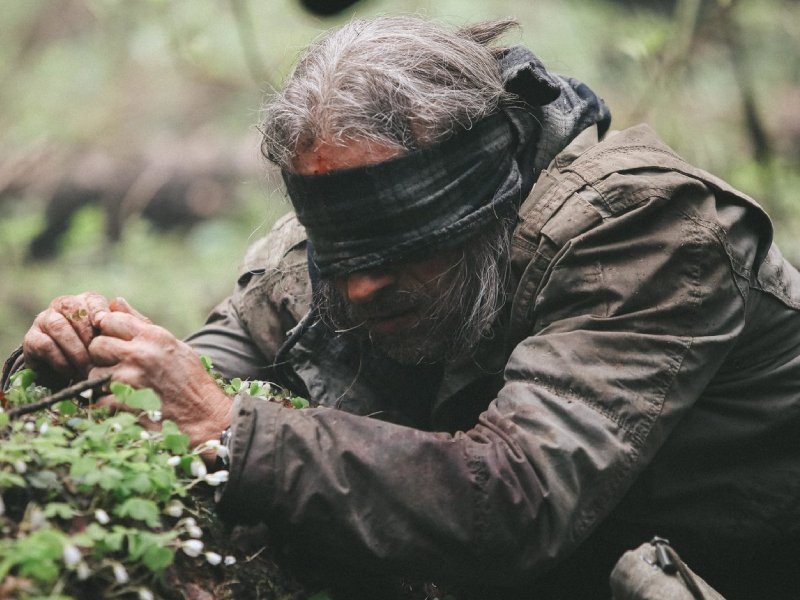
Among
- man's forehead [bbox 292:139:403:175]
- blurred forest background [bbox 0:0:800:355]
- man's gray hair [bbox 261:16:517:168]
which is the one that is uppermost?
man's gray hair [bbox 261:16:517:168]

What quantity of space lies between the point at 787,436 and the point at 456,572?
1.23 metres

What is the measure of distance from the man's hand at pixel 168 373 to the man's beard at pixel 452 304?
2.18 ft

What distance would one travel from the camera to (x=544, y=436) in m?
2.27

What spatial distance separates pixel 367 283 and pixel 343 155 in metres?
0.37

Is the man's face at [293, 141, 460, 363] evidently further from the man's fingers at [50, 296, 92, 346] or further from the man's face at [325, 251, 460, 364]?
the man's fingers at [50, 296, 92, 346]

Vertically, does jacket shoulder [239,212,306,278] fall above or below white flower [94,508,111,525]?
below

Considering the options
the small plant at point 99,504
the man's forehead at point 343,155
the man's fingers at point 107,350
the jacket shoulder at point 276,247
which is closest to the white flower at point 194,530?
the small plant at point 99,504

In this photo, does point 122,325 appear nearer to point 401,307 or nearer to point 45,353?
point 45,353

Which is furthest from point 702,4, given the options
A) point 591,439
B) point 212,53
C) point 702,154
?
point 591,439

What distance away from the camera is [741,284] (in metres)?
2.60

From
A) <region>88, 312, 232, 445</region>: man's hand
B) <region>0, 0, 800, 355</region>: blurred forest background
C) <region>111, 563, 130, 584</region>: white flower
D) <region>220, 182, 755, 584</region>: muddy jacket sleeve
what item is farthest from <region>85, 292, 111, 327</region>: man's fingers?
<region>0, 0, 800, 355</region>: blurred forest background

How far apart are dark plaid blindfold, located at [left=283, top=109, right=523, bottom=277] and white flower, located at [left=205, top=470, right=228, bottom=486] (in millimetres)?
801

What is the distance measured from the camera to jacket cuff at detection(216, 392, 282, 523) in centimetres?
211

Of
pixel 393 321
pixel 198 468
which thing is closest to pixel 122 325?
pixel 198 468
